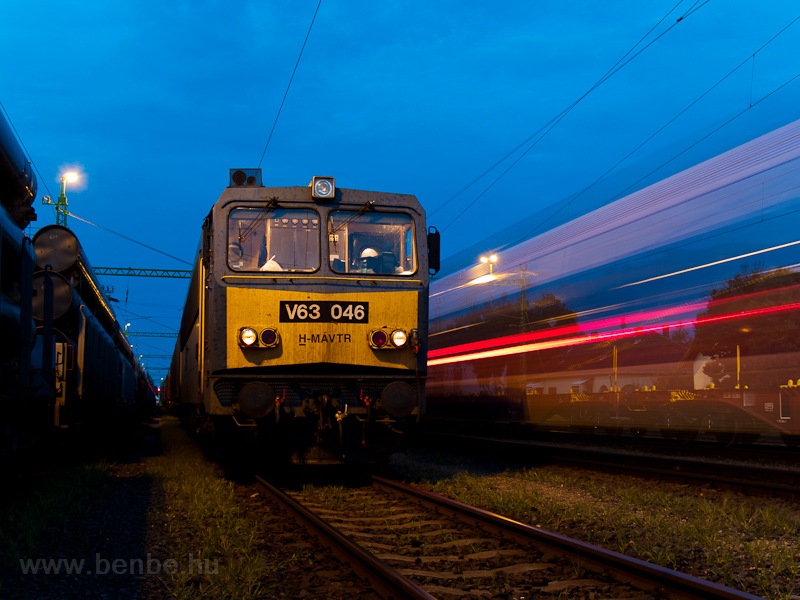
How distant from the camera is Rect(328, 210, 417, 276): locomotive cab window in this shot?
9.52 meters

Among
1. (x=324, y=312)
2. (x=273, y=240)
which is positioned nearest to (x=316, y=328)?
(x=324, y=312)

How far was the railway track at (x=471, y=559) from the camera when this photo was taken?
4.72 metres

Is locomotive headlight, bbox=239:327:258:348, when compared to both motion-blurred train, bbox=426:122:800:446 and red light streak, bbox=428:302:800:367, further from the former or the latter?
red light streak, bbox=428:302:800:367

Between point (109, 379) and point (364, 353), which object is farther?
point (109, 379)

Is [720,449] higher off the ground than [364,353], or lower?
lower

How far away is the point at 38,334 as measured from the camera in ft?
31.4

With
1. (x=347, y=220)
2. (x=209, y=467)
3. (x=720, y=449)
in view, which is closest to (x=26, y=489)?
(x=209, y=467)

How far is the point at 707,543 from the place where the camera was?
5.96 meters

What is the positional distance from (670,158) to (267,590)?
17.6 m

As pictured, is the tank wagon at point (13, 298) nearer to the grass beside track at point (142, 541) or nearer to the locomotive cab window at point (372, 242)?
the grass beside track at point (142, 541)

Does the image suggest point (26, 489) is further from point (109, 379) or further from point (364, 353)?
point (109, 379)

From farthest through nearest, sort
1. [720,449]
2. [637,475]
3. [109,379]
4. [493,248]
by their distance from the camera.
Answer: [493,248] < [109,379] < [720,449] < [637,475]

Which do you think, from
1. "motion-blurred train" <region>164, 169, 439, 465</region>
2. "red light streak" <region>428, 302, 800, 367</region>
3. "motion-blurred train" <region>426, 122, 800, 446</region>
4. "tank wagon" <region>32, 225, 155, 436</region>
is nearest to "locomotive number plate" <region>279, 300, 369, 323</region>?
"motion-blurred train" <region>164, 169, 439, 465</region>

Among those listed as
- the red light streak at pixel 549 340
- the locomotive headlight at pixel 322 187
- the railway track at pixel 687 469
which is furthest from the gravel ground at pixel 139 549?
the red light streak at pixel 549 340
